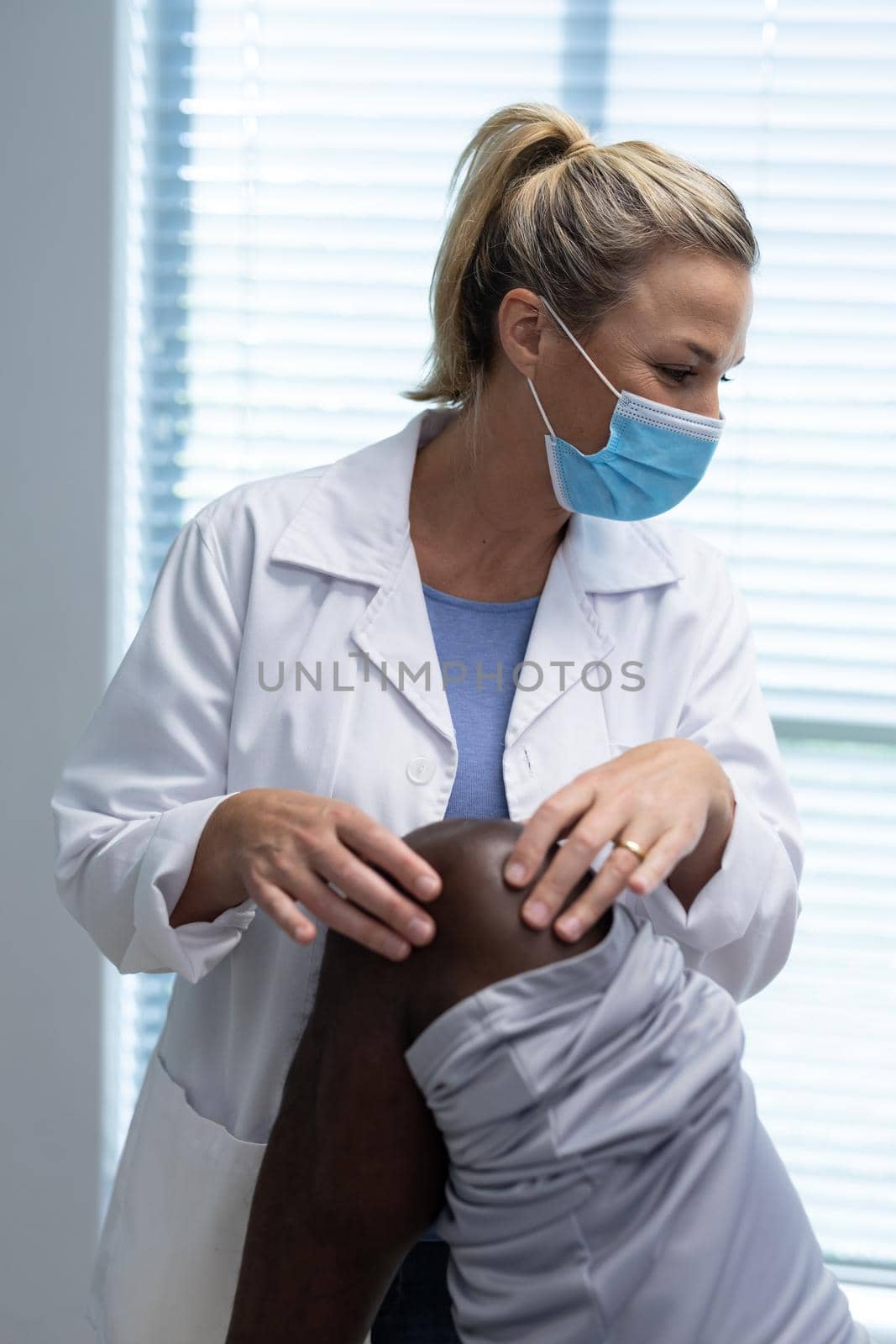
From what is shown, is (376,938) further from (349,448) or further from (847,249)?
(847,249)

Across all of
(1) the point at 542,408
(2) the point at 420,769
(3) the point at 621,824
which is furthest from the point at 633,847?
(1) the point at 542,408

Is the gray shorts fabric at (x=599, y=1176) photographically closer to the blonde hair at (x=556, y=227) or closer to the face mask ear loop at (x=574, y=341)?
the face mask ear loop at (x=574, y=341)

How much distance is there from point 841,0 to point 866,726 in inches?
43.5

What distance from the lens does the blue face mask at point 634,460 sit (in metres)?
1.18

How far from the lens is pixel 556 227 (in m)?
1.20

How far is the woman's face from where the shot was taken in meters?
1.15

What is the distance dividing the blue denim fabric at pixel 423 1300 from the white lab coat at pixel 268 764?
0.16 metres

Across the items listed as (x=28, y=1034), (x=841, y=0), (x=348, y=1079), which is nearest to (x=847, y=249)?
(x=841, y=0)

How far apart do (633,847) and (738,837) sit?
0.19 meters

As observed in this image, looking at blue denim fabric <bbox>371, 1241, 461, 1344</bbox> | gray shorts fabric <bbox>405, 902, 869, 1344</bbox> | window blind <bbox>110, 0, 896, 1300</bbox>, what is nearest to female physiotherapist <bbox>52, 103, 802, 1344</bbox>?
blue denim fabric <bbox>371, 1241, 461, 1344</bbox>

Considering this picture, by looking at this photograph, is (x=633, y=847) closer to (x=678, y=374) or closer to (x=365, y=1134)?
(x=365, y=1134)

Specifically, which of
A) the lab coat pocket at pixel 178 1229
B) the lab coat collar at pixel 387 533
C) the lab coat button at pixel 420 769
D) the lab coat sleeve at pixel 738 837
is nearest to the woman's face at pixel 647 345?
the lab coat collar at pixel 387 533

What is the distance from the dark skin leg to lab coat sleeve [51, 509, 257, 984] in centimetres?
25

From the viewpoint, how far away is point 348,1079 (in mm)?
862
